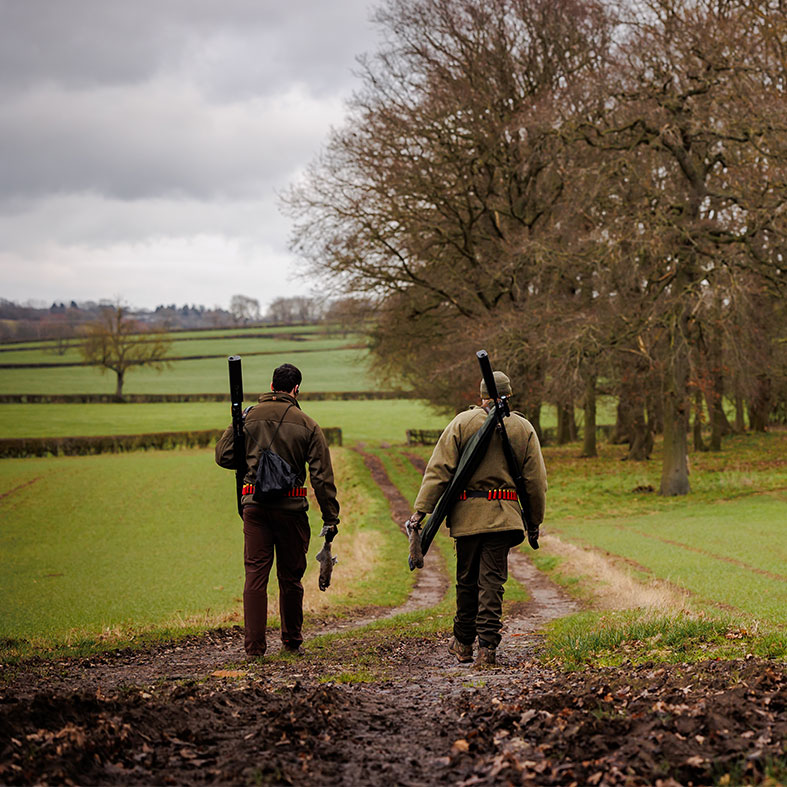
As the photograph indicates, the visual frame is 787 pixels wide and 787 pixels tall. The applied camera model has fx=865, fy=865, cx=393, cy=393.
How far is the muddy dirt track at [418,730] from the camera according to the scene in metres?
3.85

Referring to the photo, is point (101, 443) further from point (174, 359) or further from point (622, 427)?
point (622, 427)

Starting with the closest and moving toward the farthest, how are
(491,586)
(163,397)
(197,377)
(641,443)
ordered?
(491,586) < (641,443) < (163,397) < (197,377)

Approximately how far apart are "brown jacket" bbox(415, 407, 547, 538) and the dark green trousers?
0.48 ft

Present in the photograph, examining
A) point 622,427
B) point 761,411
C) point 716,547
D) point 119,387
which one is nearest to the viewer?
point 716,547

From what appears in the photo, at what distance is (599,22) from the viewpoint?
31.8m

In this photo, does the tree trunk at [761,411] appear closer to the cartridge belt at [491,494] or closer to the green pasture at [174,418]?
the green pasture at [174,418]

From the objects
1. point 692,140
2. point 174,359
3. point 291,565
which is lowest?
point 291,565

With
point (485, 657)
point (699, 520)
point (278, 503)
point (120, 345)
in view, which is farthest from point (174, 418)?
point (485, 657)

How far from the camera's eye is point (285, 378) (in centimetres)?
832

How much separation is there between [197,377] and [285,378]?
206 feet

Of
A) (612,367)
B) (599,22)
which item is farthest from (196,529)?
(599,22)

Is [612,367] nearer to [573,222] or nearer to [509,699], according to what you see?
[573,222]

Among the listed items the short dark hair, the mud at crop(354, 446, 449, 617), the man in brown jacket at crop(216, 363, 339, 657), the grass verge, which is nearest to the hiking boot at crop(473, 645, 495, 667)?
the grass verge

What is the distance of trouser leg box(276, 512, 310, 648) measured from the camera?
819 cm
